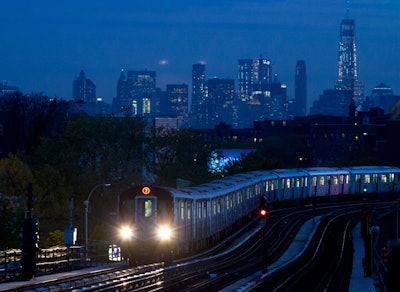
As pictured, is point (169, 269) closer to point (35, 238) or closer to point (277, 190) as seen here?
point (35, 238)

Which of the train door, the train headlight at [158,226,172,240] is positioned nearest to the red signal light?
the train door

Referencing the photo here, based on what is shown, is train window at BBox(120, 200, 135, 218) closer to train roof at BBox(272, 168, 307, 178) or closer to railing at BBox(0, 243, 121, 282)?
railing at BBox(0, 243, 121, 282)

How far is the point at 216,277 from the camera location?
41562mm

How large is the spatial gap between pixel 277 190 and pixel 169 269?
59112 mm

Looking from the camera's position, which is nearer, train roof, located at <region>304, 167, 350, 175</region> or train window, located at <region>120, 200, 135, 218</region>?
train window, located at <region>120, 200, 135, 218</region>

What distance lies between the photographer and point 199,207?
5625 cm

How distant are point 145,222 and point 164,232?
3.26 feet

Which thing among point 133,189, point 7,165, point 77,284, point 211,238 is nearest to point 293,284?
point 133,189

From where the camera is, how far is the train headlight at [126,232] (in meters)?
46.7

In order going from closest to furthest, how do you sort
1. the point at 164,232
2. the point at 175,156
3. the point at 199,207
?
the point at 164,232, the point at 199,207, the point at 175,156

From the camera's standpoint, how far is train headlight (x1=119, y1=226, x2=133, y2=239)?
46.7 metres

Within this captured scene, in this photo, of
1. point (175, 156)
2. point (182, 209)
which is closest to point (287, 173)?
point (175, 156)

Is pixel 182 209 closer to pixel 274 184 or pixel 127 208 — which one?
pixel 127 208

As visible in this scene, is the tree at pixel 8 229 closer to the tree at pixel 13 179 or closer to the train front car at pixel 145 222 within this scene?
the train front car at pixel 145 222
